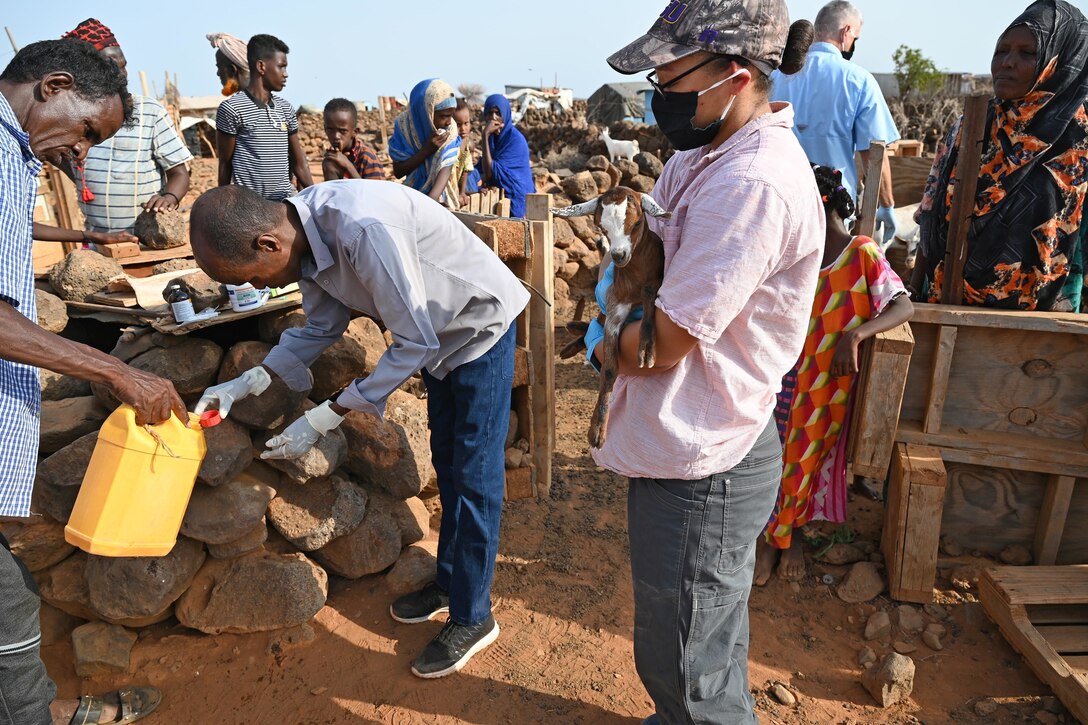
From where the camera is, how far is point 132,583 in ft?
9.04

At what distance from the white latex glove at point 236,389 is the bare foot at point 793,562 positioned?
2416 mm

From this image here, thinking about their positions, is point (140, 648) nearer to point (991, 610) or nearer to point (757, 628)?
point (757, 628)

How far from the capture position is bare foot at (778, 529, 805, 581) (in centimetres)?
330

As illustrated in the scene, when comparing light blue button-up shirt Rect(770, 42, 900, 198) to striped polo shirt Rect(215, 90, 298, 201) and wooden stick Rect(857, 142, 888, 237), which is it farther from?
striped polo shirt Rect(215, 90, 298, 201)

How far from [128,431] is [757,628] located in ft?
8.27

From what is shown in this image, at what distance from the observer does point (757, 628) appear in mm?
3039

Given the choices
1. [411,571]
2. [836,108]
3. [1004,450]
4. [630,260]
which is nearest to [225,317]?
[411,571]

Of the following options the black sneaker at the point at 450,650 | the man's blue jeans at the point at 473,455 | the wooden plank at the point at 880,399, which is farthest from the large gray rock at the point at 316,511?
the wooden plank at the point at 880,399

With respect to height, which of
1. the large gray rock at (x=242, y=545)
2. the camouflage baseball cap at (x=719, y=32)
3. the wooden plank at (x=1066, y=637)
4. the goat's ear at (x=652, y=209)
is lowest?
the wooden plank at (x=1066, y=637)

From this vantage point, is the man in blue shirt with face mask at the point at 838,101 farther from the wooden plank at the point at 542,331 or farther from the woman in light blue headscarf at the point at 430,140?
the woman in light blue headscarf at the point at 430,140

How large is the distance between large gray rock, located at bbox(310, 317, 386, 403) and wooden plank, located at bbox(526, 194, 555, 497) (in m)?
0.90

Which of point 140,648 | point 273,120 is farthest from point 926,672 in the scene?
point 273,120

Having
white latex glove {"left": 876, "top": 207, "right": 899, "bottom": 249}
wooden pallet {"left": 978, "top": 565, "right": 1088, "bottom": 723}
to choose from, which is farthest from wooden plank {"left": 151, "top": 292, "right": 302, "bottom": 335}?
white latex glove {"left": 876, "top": 207, "right": 899, "bottom": 249}

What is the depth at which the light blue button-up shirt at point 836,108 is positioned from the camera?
4.14m
